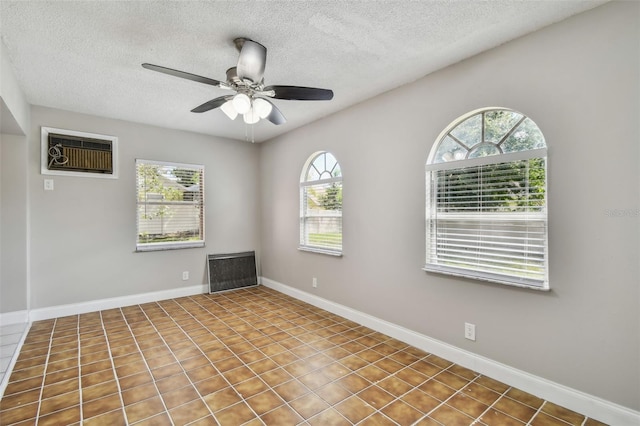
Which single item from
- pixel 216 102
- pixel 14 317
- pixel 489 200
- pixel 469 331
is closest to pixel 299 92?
pixel 216 102

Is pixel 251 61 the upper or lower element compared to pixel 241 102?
upper

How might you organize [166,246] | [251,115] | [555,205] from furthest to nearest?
Result: [166,246]
[251,115]
[555,205]

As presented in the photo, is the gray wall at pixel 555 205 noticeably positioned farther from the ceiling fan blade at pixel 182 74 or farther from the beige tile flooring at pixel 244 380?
the ceiling fan blade at pixel 182 74

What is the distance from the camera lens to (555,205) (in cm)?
212

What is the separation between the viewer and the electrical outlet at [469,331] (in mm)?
A: 2542

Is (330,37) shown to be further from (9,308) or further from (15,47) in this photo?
(9,308)

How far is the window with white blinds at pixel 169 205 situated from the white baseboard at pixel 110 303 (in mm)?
667

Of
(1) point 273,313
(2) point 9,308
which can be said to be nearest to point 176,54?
(1) point 273,313

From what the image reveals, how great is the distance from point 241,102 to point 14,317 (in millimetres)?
3678

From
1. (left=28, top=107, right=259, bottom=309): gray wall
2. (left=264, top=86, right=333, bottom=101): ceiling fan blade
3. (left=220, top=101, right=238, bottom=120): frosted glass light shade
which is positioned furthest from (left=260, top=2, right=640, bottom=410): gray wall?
(left=28, top=107, right=259, bottom=309): gray wall

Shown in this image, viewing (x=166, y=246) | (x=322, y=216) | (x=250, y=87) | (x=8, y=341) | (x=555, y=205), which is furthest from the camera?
(x=166, y=246)

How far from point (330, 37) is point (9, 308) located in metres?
4.43

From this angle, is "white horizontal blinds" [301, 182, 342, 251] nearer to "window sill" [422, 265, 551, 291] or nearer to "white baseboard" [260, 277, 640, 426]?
"white baseboard" [260, 277, 640, 426]

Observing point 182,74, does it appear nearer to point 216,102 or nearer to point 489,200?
point 216,102
